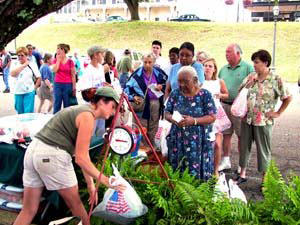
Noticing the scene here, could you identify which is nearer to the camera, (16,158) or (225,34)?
(16,158)

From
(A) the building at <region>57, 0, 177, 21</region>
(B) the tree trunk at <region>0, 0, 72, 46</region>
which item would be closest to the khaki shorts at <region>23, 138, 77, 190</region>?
(B) the tree trunk at <region>0, 0, 72, 46</region>

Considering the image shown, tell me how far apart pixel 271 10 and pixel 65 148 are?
188ft

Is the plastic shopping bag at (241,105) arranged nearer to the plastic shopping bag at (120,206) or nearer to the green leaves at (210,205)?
the green leaves at (210,205)

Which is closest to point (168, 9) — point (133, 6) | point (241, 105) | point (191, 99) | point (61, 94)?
point (133, 6)

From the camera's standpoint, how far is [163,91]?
6.27 metres

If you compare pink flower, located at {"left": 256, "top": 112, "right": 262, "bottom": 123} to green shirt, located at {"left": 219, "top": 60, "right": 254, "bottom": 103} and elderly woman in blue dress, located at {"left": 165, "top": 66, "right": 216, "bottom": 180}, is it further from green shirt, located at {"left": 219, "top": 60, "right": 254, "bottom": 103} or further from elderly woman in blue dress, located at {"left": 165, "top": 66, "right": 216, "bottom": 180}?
elderly woman in blue dress, located at {"left": 165, "top": 66, "right": 216, "bottom": 180}

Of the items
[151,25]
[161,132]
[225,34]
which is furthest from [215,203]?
[151,25]

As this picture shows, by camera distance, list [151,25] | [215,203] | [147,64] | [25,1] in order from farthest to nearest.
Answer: [151,25] < [147,64] < [215,203] < [25,1]

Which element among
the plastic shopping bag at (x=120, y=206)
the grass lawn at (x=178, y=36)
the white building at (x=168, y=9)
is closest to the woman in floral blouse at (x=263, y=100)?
the plastic shopping bag at (x=120, y=206)

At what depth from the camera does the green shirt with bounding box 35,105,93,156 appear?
331 centimetres

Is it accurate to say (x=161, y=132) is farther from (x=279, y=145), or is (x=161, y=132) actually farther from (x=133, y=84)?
(x=279, y=145)

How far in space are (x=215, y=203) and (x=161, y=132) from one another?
195 centimetres

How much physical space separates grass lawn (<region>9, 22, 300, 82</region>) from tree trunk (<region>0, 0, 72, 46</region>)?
23.3 m

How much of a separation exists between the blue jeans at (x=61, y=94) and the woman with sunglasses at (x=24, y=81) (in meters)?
0.43
